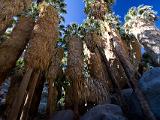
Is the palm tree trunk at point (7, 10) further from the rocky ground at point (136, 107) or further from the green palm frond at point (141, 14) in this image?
the green palm frond at point (141, 14)

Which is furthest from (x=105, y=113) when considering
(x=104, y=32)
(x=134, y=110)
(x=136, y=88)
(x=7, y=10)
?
(x=104, y=32)

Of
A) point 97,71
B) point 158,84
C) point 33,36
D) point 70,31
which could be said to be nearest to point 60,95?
point 97,71

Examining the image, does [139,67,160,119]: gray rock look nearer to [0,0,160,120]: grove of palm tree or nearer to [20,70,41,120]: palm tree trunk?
[0,0,160,120]: grove of palm tree

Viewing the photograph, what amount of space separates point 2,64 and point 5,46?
166 cm

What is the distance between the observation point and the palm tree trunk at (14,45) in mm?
18366

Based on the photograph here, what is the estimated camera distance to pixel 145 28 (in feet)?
113

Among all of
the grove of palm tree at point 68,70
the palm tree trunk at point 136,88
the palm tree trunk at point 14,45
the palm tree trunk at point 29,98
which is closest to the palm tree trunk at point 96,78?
the grove of palm tree at point 68,70

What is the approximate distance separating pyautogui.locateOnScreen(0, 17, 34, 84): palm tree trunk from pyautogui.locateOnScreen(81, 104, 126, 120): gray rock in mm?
6187

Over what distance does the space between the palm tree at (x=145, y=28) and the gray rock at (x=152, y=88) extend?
12.3 meters

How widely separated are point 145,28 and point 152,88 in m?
18.5

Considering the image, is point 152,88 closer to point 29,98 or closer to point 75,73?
point 75,73

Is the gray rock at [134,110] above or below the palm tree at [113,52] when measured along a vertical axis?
below

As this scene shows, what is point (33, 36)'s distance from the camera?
19.2 m

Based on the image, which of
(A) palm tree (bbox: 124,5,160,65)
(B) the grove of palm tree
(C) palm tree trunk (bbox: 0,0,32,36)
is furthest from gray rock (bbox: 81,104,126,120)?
(A) palm tree (bbox: 124,5,160,65)
